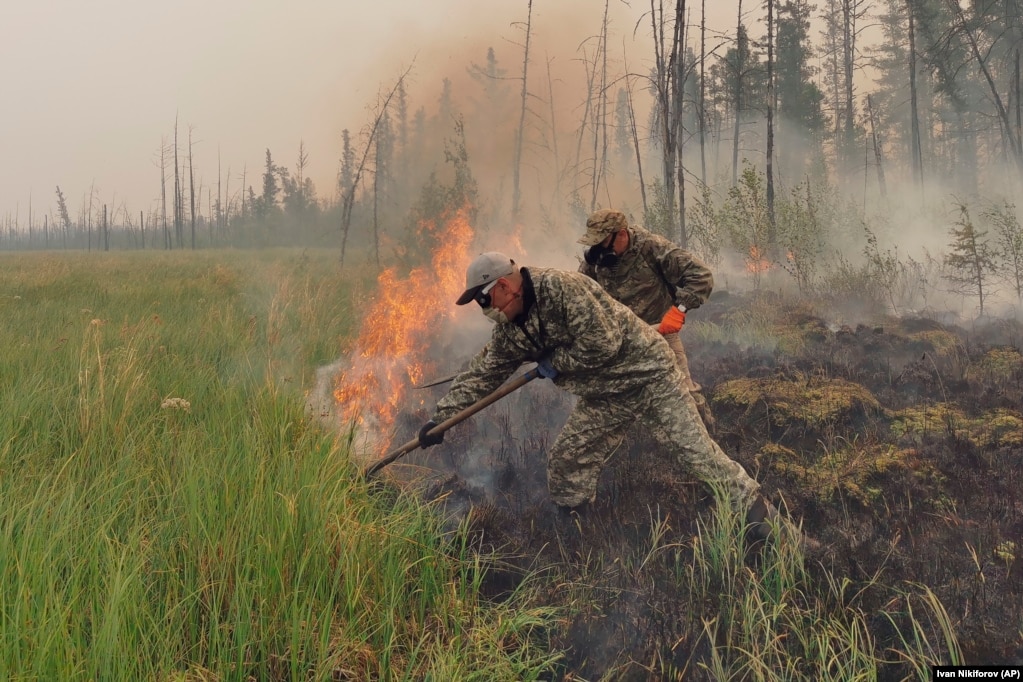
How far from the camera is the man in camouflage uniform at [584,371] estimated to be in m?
3.27

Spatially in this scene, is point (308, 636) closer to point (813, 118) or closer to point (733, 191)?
point (733, 191)

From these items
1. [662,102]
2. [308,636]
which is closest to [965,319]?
[662,102]

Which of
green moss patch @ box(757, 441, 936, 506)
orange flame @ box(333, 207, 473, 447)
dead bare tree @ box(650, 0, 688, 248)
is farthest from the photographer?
dead bare tree @ box(650, 0, 688, 248)

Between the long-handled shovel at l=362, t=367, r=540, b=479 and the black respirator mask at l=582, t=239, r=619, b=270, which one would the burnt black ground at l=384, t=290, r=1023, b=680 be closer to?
the long-handled shovel at l=362, t=367, r=540, b=479

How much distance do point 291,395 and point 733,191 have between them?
33.7ft

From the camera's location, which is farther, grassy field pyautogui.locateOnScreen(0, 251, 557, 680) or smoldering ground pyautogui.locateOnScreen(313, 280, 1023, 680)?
smoldering ground pyautogui.locateOnScreen(313, 280, 1023, 680)

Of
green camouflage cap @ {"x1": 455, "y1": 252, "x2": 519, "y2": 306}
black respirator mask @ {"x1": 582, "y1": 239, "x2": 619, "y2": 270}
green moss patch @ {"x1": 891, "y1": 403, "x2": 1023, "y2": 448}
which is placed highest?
black respirator mask @ {"x1": 582, "y1": 239, "x2": 619, "y2": 270}

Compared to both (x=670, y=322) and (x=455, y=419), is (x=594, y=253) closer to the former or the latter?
(x=670, y=322)

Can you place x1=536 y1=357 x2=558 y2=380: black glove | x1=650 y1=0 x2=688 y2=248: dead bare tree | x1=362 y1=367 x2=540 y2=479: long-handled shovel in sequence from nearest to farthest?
x1=362 y1=367 x2=540 y2=479: long-handled shovel → x1=536 y1=357 x2=558 y2=380: black glove → x1=650 y1=0 x2=688 y2=248: dead bare tree

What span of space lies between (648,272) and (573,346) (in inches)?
72.7

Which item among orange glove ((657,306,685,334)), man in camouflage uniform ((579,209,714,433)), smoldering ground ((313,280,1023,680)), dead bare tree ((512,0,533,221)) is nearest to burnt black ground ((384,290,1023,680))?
smoldering ground ((313,280,1023,680))

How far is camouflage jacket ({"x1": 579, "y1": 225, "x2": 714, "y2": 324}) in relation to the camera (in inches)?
182

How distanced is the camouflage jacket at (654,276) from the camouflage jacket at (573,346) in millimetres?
1218

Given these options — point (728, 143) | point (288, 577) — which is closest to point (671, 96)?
point (288, 577)
